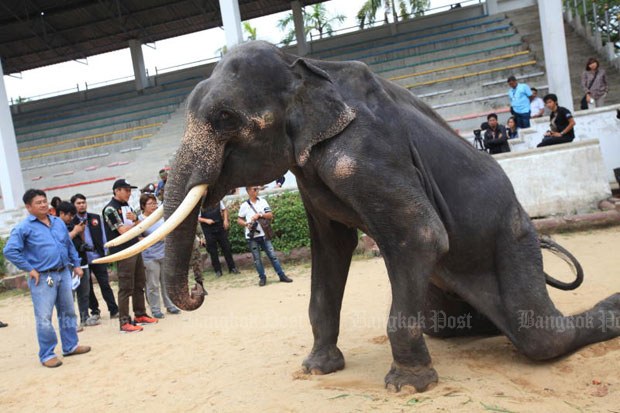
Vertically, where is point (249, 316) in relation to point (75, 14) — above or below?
below

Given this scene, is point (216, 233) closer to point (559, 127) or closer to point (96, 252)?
point (96, 252)

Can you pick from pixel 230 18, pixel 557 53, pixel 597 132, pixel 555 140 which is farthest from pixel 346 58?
pixel 555 140

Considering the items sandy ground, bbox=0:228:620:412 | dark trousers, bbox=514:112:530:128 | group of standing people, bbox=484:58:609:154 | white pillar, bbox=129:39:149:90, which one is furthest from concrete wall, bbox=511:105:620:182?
white pillar, bbox=129:39:149:90

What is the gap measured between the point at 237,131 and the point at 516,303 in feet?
7.05

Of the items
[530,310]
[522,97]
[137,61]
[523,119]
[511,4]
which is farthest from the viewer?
[137,61]

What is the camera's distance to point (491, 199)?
366cm

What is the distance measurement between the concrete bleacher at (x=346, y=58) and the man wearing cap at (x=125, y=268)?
336 inches

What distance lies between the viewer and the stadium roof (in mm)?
23609

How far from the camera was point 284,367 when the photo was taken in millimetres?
4285

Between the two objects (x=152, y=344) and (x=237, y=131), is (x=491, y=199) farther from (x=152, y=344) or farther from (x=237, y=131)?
(x=152, y=344)

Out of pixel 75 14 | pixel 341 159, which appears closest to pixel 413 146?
pixel 341 159

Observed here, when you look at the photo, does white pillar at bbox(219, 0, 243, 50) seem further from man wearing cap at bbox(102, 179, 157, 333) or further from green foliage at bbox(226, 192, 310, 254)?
man wearing cap at bbox(102, 179, 157, 333)

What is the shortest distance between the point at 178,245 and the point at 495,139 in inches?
358

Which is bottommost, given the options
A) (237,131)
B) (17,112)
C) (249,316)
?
(249,316)
